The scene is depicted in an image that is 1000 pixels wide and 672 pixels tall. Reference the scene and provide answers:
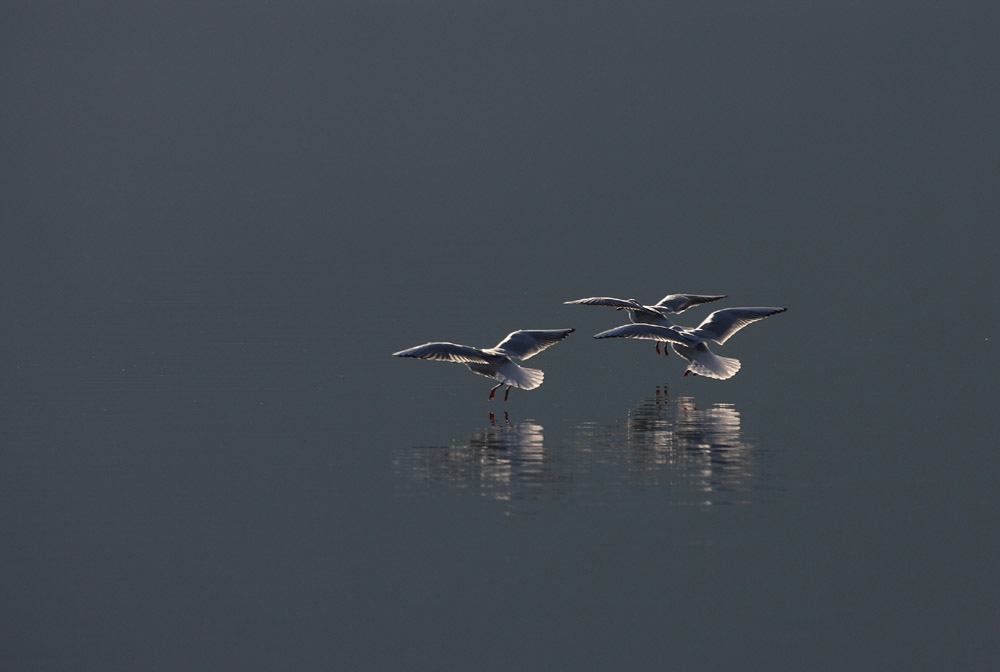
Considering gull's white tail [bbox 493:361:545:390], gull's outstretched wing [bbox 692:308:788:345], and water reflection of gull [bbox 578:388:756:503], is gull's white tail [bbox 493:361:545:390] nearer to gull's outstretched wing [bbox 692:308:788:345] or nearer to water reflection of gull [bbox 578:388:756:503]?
water reflection of gull [bbox 578:388:756:503]

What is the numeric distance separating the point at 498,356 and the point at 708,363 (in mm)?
4901

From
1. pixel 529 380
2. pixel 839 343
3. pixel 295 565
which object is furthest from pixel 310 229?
pixel 295 565

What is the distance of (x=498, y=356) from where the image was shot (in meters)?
29.3

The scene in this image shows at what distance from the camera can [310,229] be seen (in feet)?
465

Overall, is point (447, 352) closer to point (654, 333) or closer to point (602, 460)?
point (654, 333)

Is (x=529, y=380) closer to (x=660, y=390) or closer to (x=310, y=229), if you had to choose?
(x=660, y=390)

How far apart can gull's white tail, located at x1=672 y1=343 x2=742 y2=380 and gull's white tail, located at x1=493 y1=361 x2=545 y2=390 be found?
157 inches

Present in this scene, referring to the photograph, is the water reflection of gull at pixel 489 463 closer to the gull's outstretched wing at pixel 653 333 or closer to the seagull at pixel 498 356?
the seagull at pixel 498 356

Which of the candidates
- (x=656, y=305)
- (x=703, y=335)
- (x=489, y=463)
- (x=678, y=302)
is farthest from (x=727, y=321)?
(x=489, y=463)

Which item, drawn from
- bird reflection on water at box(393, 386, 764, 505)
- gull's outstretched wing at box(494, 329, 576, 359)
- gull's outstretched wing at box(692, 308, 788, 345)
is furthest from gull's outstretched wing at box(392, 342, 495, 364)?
gull's outstretched wing at box(692, 308, 788, 345)

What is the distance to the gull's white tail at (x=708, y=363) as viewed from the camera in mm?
30970

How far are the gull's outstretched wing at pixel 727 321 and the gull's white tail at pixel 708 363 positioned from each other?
129 cm

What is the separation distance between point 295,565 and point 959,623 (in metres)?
8.25

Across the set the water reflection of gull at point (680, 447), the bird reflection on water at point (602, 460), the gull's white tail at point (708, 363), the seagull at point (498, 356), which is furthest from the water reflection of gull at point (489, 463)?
the gull's white tail at point (708, 363)
